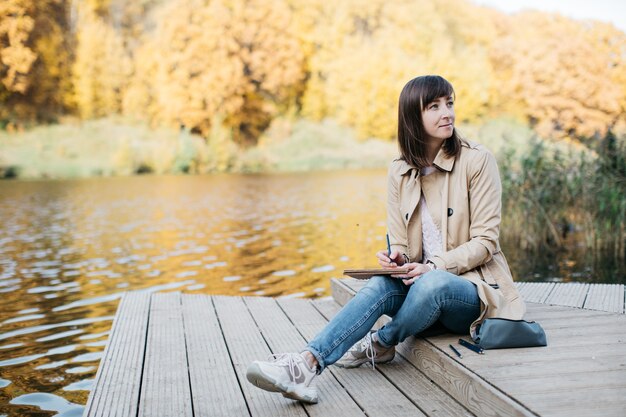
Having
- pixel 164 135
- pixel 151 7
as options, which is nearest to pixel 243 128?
pixel 164 135

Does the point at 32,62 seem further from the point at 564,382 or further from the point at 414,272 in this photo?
the point at 564,382

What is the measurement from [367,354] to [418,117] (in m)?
1.01

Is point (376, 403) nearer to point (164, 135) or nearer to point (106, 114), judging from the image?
point (164, 135)

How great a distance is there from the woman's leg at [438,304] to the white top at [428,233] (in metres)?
0.27

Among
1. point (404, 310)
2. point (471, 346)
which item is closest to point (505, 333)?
point (471, 346)

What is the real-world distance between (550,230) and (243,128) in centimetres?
2205

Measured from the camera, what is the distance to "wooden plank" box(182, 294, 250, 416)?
242cm

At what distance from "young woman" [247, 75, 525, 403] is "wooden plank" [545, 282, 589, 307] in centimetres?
95

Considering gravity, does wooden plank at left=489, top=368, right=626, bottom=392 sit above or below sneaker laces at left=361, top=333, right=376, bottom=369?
above

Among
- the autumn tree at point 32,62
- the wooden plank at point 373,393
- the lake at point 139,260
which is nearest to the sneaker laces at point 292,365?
the wooden plank at point 373,393

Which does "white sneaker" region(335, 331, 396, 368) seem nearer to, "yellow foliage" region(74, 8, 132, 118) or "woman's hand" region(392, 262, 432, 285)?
"woman's hand" region(392, 262, 432, 285)

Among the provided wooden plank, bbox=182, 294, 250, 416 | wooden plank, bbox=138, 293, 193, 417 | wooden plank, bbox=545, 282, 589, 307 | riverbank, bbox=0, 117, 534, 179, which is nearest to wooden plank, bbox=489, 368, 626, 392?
wooden plank, bbox=182, 294, 250, 416

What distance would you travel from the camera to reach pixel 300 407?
7.91 feet

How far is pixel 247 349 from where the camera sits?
3.18 meters
